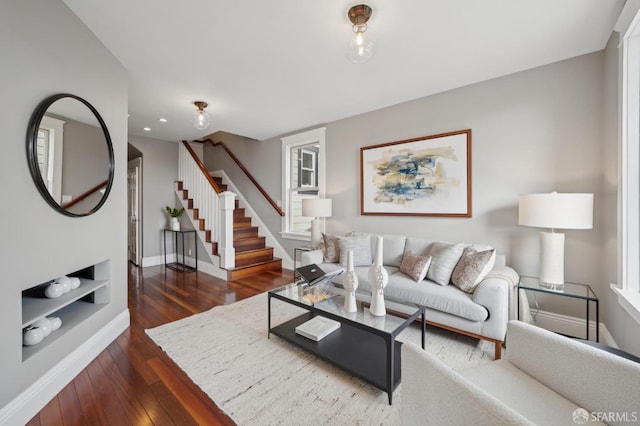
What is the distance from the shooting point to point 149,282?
13.2ft

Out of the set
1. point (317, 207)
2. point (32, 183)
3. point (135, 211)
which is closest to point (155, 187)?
point (135, 211)

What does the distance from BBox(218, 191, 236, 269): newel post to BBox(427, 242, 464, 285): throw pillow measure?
2.98 meters

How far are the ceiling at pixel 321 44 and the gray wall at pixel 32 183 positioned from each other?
247mm

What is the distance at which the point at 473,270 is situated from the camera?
2268 mm

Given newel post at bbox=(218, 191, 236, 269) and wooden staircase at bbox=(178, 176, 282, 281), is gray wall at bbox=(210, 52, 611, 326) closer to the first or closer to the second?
wooden staircase at bbox=(178, 176, 282, 281)

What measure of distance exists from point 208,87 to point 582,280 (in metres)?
4.13

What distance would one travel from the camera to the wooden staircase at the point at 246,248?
4.42m

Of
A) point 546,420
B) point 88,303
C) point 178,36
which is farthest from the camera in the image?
point 88,303

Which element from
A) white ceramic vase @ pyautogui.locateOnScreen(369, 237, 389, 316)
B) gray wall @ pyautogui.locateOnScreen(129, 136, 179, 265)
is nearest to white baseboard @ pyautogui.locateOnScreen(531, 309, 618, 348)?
white ceramic vase @ pyautogui.locateOnScreen(369, 237, 389, 316)

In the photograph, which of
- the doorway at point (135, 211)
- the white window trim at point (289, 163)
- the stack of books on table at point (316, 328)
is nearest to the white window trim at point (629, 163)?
the stack of books on table at point (316, 328)

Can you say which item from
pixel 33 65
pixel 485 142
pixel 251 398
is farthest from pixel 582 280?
pixel 33 65

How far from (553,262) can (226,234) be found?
395 cm

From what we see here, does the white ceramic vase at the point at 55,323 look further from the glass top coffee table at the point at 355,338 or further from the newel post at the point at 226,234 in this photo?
the newel post at the point at 226,234

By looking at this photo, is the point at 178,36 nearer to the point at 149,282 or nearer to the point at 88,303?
the point at 88,303
